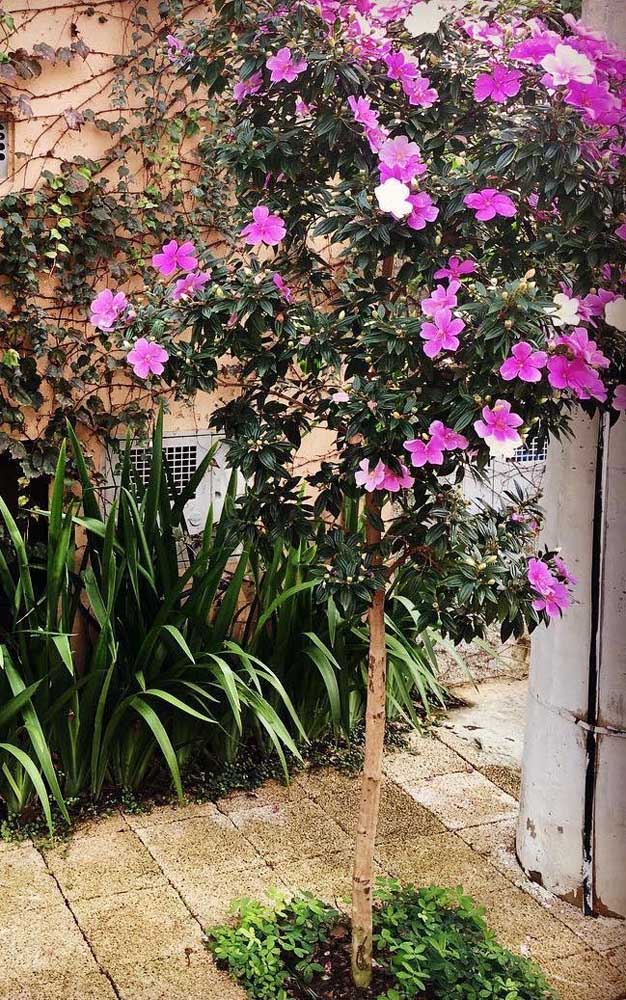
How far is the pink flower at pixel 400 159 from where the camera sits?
1.95m

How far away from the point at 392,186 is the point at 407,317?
0.25 m

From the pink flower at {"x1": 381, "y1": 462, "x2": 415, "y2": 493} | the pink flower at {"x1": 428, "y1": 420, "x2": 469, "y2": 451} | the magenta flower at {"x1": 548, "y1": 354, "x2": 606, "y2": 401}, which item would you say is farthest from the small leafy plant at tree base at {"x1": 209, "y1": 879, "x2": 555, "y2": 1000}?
the magenta flower at {"x1": 548, "y1": 354, "x2": 606, "y2": 401}

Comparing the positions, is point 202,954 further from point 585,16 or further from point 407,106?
point 585,16

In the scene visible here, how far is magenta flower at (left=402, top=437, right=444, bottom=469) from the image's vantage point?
199 cm

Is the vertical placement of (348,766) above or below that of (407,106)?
below

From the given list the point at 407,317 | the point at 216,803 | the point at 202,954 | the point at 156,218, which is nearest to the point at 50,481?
the point at 156,218

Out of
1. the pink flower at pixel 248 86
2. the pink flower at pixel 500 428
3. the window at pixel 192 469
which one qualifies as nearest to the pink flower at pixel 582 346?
the pink flower at pixel 500 428

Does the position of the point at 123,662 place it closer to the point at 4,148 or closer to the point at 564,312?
the point at 4,148

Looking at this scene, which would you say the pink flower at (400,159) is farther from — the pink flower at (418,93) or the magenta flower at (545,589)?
the magenta flower at (545,589)

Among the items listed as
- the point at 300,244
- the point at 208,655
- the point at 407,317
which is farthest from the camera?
the point at 208,655

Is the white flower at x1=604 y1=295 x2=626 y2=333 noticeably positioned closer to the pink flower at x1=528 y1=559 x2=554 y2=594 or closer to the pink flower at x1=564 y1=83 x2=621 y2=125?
the pink flower at x1=564 y1=83 x2=621 y2=125

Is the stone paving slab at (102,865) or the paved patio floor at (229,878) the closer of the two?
the paved patio floor at (229,878)

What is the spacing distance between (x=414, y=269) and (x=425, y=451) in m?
0.39

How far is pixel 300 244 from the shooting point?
2.35m
